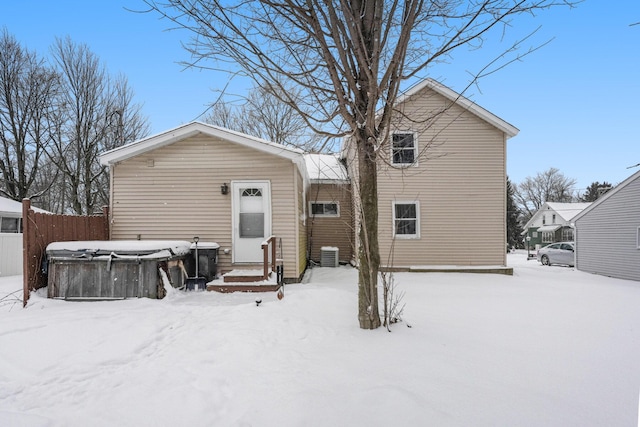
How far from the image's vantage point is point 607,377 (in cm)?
272

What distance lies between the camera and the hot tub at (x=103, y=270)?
575cm

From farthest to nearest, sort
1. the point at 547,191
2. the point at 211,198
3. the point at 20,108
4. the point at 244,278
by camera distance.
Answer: the point at 547,191, the point at 20,108, the point at 211,198, the point at 244,278

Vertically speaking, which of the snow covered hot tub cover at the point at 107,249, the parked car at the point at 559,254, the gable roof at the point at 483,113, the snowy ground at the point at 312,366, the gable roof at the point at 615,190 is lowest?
the parked car at the point at 559,254

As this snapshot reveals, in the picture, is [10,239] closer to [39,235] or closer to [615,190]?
[39,235]

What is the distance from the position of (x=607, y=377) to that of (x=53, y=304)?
25.0ft

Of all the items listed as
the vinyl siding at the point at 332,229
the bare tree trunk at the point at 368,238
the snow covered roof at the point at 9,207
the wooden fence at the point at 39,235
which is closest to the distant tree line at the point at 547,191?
the vinyl siding at the point at 332,229

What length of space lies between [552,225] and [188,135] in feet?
132

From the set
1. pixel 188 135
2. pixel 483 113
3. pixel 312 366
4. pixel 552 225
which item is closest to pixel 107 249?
pixel 188 135

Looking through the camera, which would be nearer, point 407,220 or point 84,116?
point 407,220

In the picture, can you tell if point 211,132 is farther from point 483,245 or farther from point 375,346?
point 483,245

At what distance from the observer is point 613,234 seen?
40.5 feet

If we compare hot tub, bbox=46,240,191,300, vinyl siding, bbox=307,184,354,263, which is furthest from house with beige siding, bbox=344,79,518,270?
hot tub, bbox=46,240,191,300

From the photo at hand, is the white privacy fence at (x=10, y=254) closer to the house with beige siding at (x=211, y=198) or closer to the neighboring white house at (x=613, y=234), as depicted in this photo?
the house with beige siding at (x=211, y=198)

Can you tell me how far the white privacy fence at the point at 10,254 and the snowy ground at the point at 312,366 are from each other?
8.45 metres
